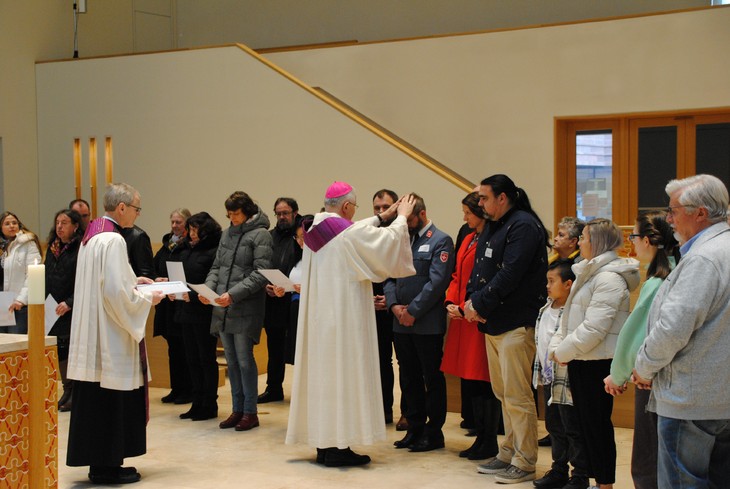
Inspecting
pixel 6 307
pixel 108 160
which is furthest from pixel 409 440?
pixel 108 160

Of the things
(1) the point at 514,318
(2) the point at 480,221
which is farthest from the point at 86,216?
(1) the point at 514,318

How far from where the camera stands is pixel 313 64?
448 inches

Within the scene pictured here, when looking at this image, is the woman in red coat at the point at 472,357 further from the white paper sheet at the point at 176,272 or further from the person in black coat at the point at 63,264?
the person in black coat at the point at 63,264

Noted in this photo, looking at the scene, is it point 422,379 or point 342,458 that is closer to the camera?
point 342,458

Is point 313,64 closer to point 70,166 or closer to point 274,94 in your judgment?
point 274,94

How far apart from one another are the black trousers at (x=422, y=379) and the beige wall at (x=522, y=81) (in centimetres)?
505

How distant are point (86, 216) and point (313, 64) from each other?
4.85m

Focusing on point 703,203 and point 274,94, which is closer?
point 703,203

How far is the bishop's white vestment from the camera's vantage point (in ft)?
16.5

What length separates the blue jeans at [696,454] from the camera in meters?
2.98


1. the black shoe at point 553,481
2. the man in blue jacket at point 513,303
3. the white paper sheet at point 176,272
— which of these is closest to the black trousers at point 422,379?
the man in blue jacket at point 513,303

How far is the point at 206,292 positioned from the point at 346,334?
1339 millimetres

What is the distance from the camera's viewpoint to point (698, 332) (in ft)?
9.80

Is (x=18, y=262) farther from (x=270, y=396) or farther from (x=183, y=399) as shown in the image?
(x=270, y=396)
